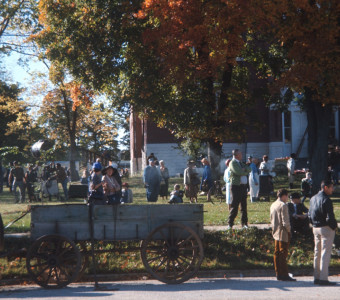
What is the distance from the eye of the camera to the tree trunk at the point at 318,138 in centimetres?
1442

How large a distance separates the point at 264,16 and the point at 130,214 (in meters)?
7.82

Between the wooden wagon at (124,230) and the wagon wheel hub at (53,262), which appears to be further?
the wooden wagon at (124,230)

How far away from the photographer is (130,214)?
9.41 m

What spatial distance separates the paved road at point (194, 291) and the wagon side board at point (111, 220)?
0.87m

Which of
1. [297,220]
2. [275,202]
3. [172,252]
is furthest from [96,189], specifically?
[297,220]

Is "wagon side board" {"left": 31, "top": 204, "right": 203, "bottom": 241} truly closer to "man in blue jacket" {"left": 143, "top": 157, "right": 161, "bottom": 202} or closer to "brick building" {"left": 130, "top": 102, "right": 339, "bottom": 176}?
"man in blue jacket" {"left": 143, "top": 157, "right": 161, "bottom": 202}

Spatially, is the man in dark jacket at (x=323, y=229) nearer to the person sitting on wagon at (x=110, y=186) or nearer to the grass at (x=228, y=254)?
the grass at (x=228, y=254)

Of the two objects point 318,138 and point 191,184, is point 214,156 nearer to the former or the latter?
point 191,184

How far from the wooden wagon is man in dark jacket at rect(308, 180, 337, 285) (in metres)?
2.02

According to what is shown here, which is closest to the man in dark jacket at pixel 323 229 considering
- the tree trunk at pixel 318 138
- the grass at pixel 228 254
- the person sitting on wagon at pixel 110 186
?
the grass at pixel 228 254

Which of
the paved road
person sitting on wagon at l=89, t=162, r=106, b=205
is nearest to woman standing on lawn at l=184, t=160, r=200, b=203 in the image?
person sitting on wagon at l=89, t=162, r=106, b=205

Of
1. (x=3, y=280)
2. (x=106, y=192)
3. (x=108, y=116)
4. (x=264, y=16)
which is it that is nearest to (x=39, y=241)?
(x=3, y=280)

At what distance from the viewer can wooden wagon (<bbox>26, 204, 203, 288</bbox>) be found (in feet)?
29.8

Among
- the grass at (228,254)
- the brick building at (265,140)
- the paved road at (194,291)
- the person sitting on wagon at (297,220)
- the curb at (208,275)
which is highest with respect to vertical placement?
the brick building at (265,140)
